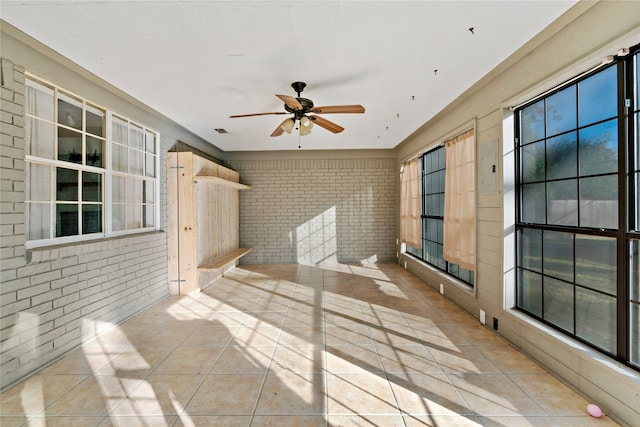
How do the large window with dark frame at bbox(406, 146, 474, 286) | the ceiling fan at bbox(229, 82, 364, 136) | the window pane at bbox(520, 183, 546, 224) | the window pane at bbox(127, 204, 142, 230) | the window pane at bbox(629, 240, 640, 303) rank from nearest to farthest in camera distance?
the window pane at bbox(629, 240, 640, 303) → the window pane at bbox(520, 183, 546, 224) → the ceiling fan at bbox(229, 82, 364, 136) → the window pane at bbox(127, 204, 142, 230) → the large window with dark frame at bbox(406, 146, 474, 286)

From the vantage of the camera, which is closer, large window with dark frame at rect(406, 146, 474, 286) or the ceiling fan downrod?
the ceiling fan downrod

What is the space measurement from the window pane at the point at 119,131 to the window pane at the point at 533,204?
4810 mm

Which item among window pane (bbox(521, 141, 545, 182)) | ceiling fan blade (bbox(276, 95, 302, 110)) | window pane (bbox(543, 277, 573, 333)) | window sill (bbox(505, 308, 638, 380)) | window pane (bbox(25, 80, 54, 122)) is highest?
ceiling fan blade (bbox(276, 95, 302, 110))

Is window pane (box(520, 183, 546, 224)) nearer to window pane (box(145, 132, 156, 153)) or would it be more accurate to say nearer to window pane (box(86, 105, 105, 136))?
window pane (box(86, 105, 105, 136))

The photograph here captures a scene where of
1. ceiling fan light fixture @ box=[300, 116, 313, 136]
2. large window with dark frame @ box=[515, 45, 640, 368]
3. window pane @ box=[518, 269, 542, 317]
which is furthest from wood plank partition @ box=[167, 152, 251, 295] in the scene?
large window with dark frame @ box=[515, 45, 640, 368]

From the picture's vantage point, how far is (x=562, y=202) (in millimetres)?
2451

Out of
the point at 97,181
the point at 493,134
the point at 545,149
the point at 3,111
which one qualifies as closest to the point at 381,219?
the point at 493,134

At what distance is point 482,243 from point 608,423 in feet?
6.10

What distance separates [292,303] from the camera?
4.34 m

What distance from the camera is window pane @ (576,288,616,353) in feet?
6.68

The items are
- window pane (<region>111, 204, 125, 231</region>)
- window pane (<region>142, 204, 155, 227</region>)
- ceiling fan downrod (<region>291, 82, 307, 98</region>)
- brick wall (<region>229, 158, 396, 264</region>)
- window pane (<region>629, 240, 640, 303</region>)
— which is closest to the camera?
window pane (<region>629, 240, 640, 303</region>)

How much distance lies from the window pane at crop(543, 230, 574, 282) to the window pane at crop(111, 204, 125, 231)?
4.77 m

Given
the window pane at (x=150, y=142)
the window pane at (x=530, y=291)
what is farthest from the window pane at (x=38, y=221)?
the window pane at (x=530, y=291)

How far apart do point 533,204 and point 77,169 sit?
4695mm
